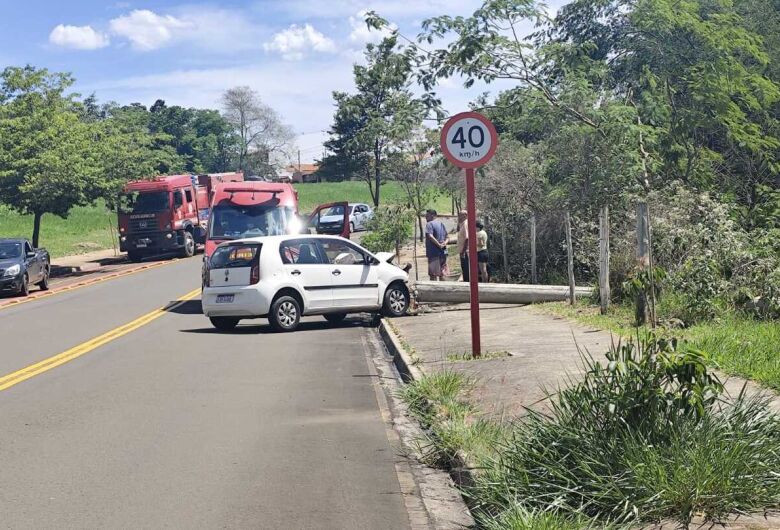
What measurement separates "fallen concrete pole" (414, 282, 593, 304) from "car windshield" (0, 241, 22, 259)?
13482 mm

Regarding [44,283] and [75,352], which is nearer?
[75,352]

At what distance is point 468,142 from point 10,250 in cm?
1906

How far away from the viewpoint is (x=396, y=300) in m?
17.6

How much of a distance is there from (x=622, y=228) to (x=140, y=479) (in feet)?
38.6

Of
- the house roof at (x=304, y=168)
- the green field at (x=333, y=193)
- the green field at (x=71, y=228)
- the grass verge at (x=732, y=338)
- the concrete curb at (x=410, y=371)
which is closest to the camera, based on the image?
the concrete curb at (x=410, y=371)

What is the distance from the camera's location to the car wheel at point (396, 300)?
17.4m

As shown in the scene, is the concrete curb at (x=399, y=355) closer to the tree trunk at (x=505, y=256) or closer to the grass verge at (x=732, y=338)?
the grass verge at (x=732, y=338)

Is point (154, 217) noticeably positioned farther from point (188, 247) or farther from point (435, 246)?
point (435, 246)

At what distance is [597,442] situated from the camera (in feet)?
18.8

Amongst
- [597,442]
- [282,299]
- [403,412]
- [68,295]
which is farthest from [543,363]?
[68,295]

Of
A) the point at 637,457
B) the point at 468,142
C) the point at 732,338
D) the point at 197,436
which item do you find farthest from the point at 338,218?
the point at 637,457

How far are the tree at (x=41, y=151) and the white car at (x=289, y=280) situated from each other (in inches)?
775

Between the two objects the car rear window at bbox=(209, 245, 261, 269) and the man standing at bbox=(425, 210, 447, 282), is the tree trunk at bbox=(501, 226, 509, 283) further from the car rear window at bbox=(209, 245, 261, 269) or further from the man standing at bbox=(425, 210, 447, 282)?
the car rear window at bbox=(209, 245, 261, 269)

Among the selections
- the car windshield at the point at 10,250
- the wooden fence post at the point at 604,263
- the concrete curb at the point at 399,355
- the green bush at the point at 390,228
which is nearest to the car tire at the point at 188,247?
the green bush at the point at 390,228
